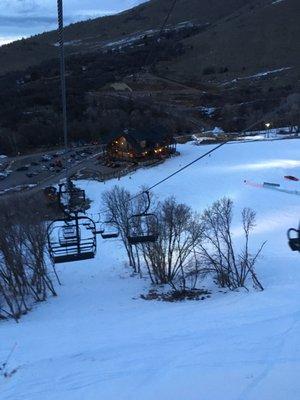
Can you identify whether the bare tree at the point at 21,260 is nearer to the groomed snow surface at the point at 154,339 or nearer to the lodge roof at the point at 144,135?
the groomed snow surface at the point at 154,339

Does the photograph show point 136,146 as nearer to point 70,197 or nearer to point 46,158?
point 46,158

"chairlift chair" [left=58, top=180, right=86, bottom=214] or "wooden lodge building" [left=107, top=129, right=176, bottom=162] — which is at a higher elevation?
"chairlift chair" [left=58, top=180, right=86, bottom=214]

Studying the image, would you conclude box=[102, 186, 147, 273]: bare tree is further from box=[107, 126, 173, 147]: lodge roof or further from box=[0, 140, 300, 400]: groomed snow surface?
box=[107, 126, 173, 147]: lodge roof

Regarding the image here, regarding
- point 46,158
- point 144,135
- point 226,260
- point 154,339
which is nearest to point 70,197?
point 154,339

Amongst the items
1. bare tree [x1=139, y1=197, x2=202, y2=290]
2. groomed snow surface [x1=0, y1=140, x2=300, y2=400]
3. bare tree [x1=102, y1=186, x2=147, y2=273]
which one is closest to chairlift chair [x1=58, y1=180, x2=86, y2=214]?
groomed snow surface [x1=0, y1=140, x2=300, y2=400]

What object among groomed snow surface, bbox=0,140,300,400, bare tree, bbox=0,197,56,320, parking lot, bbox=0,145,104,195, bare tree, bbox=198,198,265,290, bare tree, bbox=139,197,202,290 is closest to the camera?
groomed snow surface, bbox=0,140,300,400

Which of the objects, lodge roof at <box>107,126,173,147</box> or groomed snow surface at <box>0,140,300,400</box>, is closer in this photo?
groomed snow surface at <box>0,140,300,400</box>
